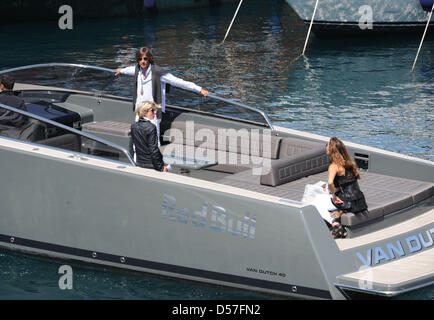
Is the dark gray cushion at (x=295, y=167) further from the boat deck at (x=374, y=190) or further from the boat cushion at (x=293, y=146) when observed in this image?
the boat cushion at (x=293, y=146)

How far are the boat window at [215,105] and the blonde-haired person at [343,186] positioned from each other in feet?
5.97

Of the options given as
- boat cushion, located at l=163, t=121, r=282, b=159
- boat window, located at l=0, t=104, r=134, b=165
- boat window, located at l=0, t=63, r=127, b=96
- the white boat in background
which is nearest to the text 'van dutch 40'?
boat cushion, located at l=163, t=121, r=282, b=159

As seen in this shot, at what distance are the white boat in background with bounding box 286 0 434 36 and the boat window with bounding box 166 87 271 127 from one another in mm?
16876

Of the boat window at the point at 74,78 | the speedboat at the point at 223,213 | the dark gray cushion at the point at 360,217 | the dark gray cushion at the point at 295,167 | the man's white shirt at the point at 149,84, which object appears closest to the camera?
the speedboat at the point at 223,213

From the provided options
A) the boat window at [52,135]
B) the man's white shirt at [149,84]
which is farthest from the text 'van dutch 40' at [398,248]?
the man's white shirt at [149,84]

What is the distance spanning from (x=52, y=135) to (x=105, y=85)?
7.16 feet

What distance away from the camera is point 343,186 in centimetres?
648

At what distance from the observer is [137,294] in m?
6.57

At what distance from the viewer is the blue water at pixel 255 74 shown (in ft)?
22.3

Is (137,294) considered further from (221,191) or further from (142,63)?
(142,63)

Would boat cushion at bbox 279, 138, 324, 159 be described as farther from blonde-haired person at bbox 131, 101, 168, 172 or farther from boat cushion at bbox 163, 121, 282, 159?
blonde-haired person at bbox 131, 101, 168, 172

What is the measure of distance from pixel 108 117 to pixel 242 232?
3.49 m

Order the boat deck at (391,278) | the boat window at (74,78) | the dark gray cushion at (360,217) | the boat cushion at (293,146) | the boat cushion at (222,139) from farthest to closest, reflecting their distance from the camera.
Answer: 1. the boat window at (74,78)
2. the boat cushion at (222,139)
3. the boat cushion at (293,146)
4. the dark gray cushion at (360,217)
5. the boat deck at (391,278)

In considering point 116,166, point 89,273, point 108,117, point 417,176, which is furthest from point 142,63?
point 417,176
